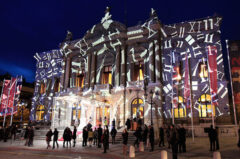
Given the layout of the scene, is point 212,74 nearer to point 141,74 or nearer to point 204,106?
point 204,106

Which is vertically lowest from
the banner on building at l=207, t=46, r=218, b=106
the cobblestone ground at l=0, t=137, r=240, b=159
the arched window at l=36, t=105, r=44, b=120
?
the cobblestone ground at l=0, t=137, r=240, b=159

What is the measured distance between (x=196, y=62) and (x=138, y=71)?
763 cm

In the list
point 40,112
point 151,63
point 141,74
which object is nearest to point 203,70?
point 151,63

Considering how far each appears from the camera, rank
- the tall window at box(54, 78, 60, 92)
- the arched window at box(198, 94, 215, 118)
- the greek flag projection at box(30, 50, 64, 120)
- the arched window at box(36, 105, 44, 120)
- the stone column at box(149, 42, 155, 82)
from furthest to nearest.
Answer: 1. the tall window at box(54, 78, 60, 92)
2. the arched window at box(36, 105, 44, 120)
3. the greek flag projection at box(30, 50, 64, 120)
4. the stone column at box(149, 42, 155, 82)
5. the arched window at box(198, 94, 215, 118)

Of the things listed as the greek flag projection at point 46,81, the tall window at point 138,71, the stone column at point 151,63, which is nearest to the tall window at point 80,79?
the greek flag projection at point 46,81

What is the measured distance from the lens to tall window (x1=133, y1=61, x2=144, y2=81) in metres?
27.5

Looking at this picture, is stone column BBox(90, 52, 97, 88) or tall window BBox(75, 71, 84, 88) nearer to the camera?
stone column BBox(90, 52, 97, 88)

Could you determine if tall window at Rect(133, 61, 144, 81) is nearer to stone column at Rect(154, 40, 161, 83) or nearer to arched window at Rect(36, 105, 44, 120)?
stone column at Rect(154, 40, 161, 83)

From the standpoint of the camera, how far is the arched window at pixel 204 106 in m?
23.1

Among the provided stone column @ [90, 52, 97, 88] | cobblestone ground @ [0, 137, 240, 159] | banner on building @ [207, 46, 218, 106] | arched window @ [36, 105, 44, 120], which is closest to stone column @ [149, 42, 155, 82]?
banner on building @ [207, 46, 218, 106]

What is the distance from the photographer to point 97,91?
27.8 m

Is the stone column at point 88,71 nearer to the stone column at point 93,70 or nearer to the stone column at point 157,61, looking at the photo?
the stone column at point 93,70

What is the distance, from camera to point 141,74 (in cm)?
2758

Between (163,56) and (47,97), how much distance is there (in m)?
21.4
